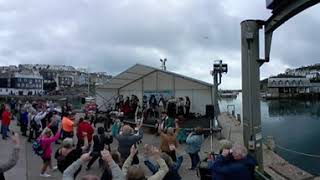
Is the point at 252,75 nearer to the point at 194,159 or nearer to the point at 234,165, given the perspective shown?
the point at 194,159

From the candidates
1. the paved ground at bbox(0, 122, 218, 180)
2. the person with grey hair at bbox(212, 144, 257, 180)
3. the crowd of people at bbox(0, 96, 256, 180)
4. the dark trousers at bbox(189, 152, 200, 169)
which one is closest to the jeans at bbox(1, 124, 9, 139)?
the crowd of people at bbox(0, 96, 256, 180)

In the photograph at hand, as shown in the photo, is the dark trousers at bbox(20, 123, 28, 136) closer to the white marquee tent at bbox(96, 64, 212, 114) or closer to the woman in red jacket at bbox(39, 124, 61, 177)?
the white marquee tent at bbox(96, 64, 212, 114)

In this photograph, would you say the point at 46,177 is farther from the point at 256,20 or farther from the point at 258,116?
the point at 256,20

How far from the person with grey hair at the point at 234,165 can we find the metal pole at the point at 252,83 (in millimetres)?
3634

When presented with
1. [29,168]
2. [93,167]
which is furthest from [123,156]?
[29,168]

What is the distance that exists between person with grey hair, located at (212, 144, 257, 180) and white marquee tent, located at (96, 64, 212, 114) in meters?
18.2

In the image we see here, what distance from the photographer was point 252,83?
9656 millimetres

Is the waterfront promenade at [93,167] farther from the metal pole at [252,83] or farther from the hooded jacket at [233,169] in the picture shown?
the hooded jacket at [233,169]

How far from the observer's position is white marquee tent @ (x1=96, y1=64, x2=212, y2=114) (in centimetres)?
2525

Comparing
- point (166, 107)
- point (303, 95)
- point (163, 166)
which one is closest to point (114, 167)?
point (163, 166)

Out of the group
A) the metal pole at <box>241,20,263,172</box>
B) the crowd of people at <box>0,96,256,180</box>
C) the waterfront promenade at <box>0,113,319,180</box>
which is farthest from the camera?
the waterfront promenade at <box>0,113,319,180</box>

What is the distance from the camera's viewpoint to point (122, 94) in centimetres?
3025

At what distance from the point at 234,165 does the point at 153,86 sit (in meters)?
22.4

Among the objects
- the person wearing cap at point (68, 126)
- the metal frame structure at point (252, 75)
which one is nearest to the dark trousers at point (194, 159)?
the metal frame structure at point (252, 75)
